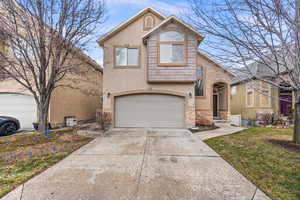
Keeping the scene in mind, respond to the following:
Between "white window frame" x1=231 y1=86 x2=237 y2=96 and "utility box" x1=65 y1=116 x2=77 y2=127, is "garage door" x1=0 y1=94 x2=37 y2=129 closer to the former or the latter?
"utility box" x1=65 y1=116 x2=77 y2=127

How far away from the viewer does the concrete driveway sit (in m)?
2.57

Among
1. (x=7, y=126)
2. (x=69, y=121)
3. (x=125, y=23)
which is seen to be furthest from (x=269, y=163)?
(x=7, y=126)

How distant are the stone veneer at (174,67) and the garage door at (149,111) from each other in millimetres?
1354

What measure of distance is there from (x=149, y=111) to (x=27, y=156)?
6.10 m

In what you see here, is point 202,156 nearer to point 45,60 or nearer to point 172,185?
point 172,185

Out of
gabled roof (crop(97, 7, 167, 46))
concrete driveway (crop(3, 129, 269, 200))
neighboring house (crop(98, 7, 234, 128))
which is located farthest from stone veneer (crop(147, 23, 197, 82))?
concrete driveway (crop(3, 129, 269, 200))

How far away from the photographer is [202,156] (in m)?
4.41

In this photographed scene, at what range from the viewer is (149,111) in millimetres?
8992

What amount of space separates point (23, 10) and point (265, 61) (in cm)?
1087

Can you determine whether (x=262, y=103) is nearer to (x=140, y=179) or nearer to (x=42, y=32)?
(x=140, y=179)

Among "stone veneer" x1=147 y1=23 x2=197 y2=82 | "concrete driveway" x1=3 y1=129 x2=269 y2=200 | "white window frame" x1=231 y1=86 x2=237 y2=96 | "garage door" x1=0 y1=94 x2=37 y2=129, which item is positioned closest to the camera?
"concrete driveway" x1=3 y1=129 x2=269 y2=200

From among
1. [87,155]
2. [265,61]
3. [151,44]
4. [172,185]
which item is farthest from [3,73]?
[265,61]

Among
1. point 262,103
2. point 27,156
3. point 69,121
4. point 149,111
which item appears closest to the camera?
point 27,156

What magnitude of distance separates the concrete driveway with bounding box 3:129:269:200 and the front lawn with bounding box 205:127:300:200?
30cm
